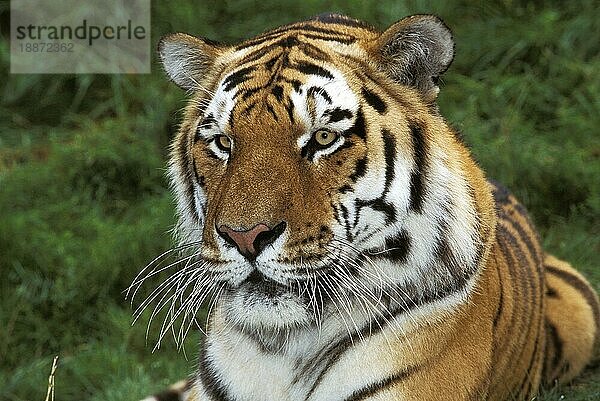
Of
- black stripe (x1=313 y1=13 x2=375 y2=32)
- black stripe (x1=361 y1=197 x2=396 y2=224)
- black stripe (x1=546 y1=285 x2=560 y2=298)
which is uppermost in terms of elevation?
black stripe (x1=313 y1=13 x2=375 y2=32)

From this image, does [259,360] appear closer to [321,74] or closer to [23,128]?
[321,74]

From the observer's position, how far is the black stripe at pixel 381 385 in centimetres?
289

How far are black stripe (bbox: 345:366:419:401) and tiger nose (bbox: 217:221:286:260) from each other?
49 centimetres

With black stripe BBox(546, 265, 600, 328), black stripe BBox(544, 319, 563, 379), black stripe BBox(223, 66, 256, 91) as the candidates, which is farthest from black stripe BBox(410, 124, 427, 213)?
black stripe BBox(546, 265, 600, 328)

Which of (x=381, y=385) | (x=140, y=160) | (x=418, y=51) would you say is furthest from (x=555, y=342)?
(x=140, y=160)

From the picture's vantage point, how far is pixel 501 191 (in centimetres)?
410

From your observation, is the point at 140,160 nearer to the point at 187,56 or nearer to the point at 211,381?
the point at 187,56

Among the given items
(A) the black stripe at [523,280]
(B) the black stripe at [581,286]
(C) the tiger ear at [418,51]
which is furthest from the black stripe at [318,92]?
(B) the black stripe at [581,286]

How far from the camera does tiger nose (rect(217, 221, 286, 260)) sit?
2.65 metres

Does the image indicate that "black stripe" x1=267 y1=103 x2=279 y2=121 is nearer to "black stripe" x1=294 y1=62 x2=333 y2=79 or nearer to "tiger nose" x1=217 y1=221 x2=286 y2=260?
"black stripe" x1=294 y1=62 x2=333 y2=79

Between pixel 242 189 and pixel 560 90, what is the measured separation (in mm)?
3525

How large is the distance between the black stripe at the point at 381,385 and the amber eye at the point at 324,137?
2.00 ft

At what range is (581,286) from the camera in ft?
13.6

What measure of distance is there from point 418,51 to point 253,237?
67 cm
